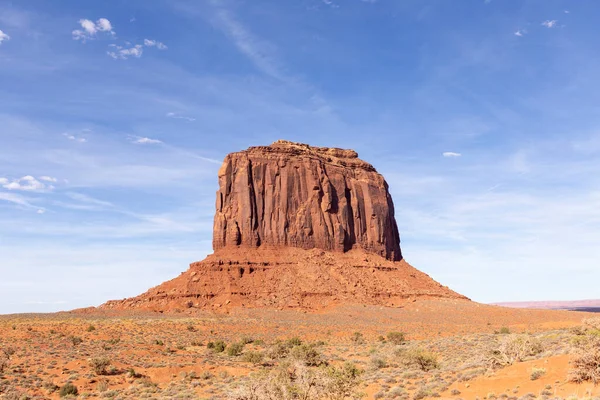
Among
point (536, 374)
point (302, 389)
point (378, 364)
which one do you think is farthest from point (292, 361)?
point (302, 389)

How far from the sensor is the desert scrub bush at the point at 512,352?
22.2 meters

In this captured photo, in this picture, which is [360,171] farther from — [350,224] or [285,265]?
[285,265]

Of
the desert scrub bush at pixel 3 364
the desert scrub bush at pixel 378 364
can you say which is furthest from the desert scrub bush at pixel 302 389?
the desert scrub bush at pixel 3 364

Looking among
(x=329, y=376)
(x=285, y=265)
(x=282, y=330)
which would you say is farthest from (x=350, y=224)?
(x=329, y=376)

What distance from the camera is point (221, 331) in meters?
51.2

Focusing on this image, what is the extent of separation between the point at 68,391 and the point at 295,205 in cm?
6631

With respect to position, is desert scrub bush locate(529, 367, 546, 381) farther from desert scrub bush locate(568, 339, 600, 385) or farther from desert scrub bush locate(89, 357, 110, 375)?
desert scrub bush locate(89, 357, 110, 375)

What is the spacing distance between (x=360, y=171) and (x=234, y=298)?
133ft

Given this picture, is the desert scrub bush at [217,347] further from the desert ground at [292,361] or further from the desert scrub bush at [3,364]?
the desert scrub bush at [3,364]

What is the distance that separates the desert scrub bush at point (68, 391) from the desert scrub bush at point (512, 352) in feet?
62.8

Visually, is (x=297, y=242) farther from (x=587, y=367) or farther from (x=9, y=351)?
(x=587, y=367)

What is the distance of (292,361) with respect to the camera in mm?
27328

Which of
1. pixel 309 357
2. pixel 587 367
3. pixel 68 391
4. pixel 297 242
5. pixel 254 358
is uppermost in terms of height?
pixel 297 242

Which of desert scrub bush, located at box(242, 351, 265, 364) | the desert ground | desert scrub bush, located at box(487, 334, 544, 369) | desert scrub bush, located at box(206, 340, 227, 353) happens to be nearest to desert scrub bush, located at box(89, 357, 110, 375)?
the desert ground
